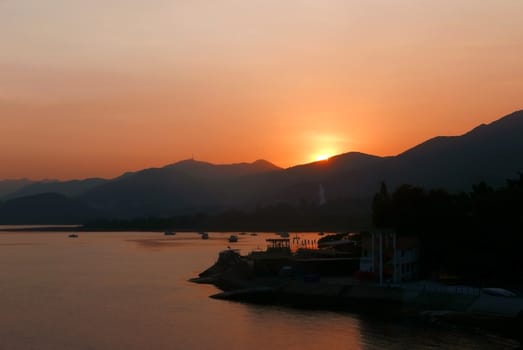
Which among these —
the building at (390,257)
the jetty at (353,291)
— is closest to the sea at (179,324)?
the jetty at (353,291)

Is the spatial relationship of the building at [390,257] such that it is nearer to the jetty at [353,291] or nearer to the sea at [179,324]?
the jetty at [353,291]

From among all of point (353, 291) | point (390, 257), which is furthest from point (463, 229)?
point (353, 291)

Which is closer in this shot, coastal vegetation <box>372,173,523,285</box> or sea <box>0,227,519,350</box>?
sea <box>0,227,519,350</box>

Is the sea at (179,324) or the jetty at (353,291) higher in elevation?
the jetty at (353,291)

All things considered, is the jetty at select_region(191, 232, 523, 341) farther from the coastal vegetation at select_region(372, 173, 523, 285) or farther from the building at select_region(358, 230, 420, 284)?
the coastal vegetation at select_region(372, 173, 523, 285)

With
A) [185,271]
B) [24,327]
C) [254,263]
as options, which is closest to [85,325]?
[24,327]

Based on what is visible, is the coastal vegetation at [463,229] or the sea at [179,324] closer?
the sea at [179,324]

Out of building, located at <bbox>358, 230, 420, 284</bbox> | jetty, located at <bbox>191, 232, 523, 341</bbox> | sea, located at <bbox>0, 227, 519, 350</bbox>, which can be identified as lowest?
sea, located at <bbox>0, 227, 519, 350</bbox>

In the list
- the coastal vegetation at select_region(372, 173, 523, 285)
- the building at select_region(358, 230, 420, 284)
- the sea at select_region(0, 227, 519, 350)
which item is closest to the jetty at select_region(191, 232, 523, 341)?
the building at select_region(358, 230, 420, 284)

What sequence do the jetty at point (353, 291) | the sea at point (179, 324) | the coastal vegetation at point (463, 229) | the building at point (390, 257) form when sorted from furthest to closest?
1. the building at point (390, 257)
2. the coastal vegetation at point (463, 229)
3. the jetty at point (353, 291)
4. the sea at point (179, 324)

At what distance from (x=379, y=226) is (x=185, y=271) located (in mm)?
27085

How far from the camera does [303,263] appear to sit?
172ft

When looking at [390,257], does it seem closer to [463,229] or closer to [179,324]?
[463,229]

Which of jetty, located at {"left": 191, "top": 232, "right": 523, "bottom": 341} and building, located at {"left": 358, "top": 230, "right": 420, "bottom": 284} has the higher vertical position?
building, located at {"left": 358, "top": 230, "right": 420, "bottom": 284}
